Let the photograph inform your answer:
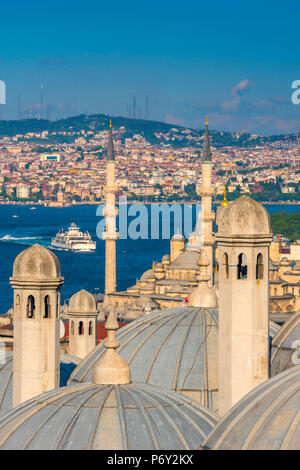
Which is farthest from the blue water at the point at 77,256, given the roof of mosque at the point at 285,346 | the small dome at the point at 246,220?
the small dome at the point at 246,220

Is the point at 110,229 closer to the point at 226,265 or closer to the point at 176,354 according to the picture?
the point at 176,354

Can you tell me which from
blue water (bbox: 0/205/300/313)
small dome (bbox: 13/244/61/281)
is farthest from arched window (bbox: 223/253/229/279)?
blue water (bbox: 0/205/300/313)

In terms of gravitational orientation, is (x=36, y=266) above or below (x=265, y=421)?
above

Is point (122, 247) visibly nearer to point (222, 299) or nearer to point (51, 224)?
point (51, 224)

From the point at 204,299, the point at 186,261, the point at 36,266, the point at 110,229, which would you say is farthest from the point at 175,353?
the point at 186,261

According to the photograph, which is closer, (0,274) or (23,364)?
(23,364)
